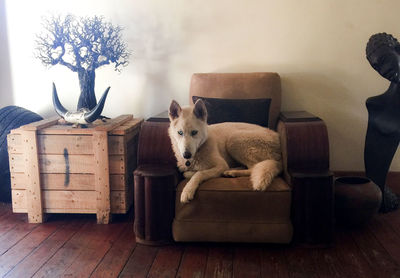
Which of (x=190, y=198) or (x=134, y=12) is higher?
(x=134, y=12)

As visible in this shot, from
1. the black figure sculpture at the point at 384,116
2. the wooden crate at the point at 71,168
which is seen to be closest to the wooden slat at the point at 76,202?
the wooden crate at the point at 71,168

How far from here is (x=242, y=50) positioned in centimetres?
321

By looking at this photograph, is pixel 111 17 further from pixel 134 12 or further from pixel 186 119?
pixel 186 119

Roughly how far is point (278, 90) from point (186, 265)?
1.54m

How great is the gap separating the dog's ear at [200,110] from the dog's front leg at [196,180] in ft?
1.06

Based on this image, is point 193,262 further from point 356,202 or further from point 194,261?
point 356,202

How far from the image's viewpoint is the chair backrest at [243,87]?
9.80ft

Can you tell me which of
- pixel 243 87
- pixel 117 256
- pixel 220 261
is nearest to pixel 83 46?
pixel 243 87

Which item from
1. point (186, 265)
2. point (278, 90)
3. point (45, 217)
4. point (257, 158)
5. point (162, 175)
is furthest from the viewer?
point (278, 90)

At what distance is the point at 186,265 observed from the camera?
85.3 inches

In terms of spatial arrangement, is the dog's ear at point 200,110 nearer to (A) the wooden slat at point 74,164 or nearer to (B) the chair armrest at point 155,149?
(B) the chair armrest at point 155,149

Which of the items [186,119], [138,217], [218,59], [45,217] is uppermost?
[218,59]

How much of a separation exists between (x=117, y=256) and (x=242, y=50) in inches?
73.3

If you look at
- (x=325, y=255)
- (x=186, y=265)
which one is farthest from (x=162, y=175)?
(x=325, y=255)
